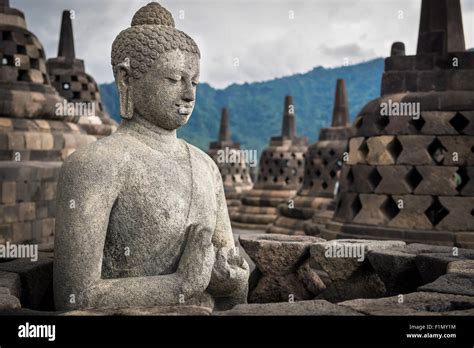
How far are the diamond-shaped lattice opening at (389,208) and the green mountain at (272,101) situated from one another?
5023 cm

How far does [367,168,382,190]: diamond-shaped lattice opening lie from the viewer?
7055 millimetres

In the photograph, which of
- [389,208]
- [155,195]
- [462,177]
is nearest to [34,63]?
[389,208]

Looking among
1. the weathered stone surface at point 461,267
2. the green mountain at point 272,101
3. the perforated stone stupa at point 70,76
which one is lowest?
the weathered stone surface at point 461,267

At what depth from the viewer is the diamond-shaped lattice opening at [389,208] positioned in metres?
6.83

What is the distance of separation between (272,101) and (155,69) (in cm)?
6076

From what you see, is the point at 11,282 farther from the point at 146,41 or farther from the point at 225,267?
the point at 146,41

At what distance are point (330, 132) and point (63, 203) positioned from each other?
Answer: 11721mm

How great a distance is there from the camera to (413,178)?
6.79 meters

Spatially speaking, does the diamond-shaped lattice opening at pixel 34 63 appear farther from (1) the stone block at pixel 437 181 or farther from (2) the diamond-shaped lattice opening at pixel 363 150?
(1) the stone block at pixel 437 181

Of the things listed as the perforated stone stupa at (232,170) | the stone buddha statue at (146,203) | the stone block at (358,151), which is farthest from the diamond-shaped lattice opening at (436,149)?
the perforated stone stupa at (232,170)

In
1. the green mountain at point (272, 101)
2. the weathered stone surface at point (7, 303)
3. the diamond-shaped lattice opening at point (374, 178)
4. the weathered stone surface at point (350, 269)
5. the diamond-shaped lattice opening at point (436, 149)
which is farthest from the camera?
the green mountain at point (272, 101)

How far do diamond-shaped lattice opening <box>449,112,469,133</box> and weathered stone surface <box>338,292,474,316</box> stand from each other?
3.85 metres

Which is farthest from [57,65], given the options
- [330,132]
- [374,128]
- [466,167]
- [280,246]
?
[280,246]
